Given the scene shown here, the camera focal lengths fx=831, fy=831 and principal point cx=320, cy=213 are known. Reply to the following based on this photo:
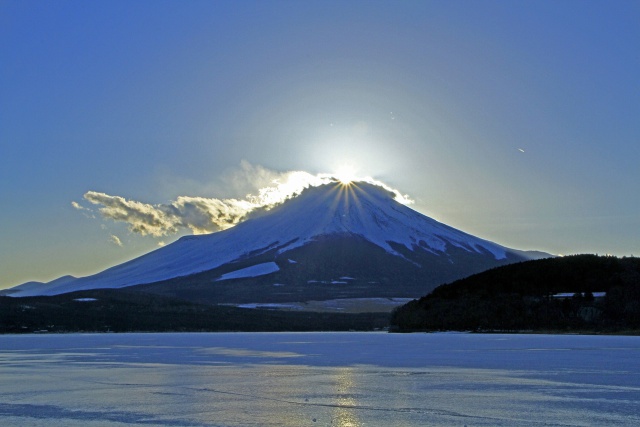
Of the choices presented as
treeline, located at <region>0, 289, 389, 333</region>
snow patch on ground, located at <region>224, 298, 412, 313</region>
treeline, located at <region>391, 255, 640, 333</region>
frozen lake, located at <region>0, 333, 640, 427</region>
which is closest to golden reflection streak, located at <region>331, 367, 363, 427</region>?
frozen lake, located at <region>0, 333, 640, 427</region>

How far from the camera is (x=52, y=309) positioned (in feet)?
359

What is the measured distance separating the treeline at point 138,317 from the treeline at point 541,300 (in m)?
22.5

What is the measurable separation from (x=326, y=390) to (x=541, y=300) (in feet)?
197

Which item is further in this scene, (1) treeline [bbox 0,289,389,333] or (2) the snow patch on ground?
(2) the snow patch on ground

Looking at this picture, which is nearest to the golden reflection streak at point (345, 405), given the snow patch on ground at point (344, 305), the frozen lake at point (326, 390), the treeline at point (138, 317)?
the frozen lake at point (326, 390)

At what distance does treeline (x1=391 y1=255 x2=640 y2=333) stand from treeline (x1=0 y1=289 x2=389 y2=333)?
22.5m

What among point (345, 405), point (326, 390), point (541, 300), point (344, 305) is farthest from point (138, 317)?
point (345, 405)

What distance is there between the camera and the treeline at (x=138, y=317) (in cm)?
10125

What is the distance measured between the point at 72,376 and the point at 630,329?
56.2 m

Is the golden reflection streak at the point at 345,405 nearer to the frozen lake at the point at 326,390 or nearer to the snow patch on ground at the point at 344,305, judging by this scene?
the frozen lake at the point at 326,390

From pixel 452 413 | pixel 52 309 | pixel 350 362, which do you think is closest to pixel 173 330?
pixel 52 309

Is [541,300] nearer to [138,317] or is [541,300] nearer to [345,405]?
[138,317]

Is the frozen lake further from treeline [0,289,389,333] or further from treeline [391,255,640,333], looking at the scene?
treeline [0,289,389,333]

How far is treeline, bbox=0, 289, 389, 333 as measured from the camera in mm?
101250
